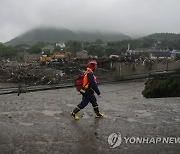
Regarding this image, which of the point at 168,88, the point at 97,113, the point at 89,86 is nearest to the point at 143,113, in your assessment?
the point at 97,113

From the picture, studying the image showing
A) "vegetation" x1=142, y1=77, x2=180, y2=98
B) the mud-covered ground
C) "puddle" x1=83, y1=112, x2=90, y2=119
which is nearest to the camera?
the mud-covered ground

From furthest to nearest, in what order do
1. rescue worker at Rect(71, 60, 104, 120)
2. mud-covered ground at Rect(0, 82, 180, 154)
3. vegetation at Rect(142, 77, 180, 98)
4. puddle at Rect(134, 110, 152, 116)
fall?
1. vegetation at Rect(142, 77, 180, 98)
2. puddle at Rect(134, 110, 152, 116)
3. rescue worker at Rect(71, 60, 104, 120)
4. mud-covered ground at Rect(0, 82, 180, 154)

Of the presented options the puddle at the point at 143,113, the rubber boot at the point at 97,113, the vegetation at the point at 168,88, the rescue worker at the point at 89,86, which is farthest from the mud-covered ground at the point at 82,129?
the vegetation at the point at 168,88

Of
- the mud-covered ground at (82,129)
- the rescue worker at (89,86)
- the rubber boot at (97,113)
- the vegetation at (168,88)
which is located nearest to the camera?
the mud-covered ground at (82,129)

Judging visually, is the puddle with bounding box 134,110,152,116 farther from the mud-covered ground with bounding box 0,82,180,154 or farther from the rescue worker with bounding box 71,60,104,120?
the rescue worker with bounding box 71,60,104,120

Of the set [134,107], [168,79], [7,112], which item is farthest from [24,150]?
[168,79]

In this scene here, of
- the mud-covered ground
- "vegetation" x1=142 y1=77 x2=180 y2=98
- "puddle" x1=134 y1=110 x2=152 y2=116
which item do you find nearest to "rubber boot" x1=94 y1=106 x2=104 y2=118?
the mud-covered ground

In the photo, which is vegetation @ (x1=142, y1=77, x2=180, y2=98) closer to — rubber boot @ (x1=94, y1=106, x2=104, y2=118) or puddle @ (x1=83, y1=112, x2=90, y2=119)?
puddle @ (x1=83, y1=112, x2=90, y2=119)

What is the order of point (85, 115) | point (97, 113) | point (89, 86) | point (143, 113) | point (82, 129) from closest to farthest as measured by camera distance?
point (82, 129) → point (89, 86) → point (97, 113) → point (85, 115) → point (143, 113)

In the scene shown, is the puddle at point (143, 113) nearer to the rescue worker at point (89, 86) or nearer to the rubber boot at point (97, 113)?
the rubber boot at point (97, 113)

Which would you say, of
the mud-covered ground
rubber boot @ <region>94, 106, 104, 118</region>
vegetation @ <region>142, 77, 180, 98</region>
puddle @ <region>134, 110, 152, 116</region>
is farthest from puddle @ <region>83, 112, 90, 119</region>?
vegetation @ <region>142, 77, 180, 98</region>

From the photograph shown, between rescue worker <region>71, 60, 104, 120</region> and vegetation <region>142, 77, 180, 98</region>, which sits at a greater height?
rescue worker <region>71, 60, 104, 120</region>

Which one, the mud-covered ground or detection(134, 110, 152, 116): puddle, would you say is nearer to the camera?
the mud-covered ground

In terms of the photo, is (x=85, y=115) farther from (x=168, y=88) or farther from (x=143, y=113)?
(x=168, y=88)
